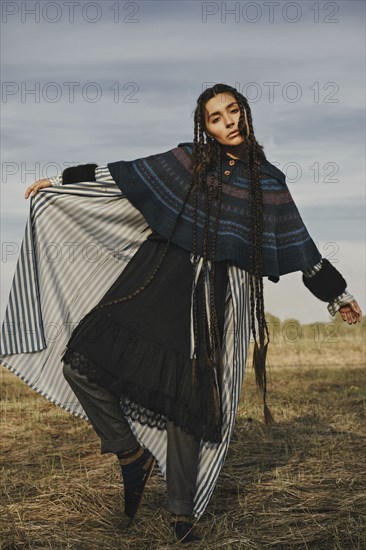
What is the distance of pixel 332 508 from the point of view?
14.0 ft

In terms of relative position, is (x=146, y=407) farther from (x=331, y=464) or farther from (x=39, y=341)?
(x=331, y=464)

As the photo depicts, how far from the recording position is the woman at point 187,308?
12.3 ft

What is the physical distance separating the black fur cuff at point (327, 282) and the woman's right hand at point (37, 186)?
140 centimetres

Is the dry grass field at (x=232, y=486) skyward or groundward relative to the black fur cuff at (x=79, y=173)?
groundward

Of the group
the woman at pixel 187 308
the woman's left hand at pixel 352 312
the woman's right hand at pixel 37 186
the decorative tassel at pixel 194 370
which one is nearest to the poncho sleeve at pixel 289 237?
the woman at pixel 187 308

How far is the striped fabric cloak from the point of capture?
416 centimetres

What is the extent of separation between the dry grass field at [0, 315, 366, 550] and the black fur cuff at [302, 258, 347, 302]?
3.62ft

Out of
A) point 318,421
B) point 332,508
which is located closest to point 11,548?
point 332,508

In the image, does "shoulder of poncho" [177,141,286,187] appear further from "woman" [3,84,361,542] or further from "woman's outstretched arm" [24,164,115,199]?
"woman's outstretched arm" [24,164,115,199]

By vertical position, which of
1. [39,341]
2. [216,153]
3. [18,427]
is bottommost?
[18,427]

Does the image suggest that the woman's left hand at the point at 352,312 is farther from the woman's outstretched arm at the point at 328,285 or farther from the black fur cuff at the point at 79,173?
the black fur cuff at the point at 79,173

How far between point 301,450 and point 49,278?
7.48 feet

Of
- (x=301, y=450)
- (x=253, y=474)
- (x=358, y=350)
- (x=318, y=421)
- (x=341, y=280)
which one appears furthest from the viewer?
(x=358, y=350)

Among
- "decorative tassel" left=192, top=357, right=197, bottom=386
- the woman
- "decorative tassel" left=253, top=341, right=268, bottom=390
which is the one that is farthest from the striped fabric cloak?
"decorative tassel" left=253, top=341, right=268, bottom=390
